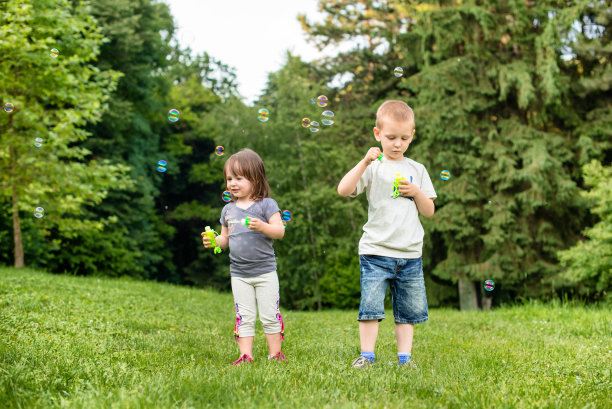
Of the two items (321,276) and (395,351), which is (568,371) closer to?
(395,351)

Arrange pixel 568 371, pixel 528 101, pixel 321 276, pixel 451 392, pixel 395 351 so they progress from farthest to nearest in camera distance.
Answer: pixel 321 276 < pixel 528 101 < pixel 395 351 < pixel 568 371 < pixel 451 392

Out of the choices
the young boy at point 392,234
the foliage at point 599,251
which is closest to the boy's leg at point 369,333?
the young boy at point 392,234

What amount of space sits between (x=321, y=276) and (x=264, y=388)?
1606cm

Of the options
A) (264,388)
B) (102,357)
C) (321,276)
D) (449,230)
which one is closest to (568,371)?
(264,388)

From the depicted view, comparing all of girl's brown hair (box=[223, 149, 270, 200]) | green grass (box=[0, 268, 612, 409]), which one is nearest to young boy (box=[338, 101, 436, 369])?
green grass (box=[0, 268, 612, 409])

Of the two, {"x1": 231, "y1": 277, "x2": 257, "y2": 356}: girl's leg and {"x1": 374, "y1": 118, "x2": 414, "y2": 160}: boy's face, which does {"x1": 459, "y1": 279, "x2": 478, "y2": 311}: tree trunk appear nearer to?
{"x1": 231, "y1": 277, "x2": 257, "y2": 356}: girl's leg

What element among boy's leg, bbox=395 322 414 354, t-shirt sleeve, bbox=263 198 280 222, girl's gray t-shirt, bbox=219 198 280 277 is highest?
t-shirt sleeve, bbox=263 198 280 222

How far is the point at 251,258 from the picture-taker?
166 inches

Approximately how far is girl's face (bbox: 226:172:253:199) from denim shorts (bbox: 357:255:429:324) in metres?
1.04

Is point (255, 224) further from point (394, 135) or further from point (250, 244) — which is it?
point (394, 135)

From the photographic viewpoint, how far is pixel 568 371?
375cm

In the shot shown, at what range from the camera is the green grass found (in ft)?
8.73

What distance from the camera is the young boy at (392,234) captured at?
3.88m

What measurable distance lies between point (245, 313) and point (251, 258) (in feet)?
1.39
